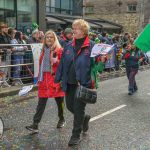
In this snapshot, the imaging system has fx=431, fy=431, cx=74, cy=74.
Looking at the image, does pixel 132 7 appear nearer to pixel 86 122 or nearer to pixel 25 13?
pixel 25 13

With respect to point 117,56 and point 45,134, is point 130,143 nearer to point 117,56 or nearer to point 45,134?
point 45,134

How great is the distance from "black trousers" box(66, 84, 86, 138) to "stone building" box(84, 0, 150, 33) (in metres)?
37.8

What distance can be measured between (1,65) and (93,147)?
5901 mm

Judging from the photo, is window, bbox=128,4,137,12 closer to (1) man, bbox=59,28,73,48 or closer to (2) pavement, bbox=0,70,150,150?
(2) pavement, bbox=0,70,150,150

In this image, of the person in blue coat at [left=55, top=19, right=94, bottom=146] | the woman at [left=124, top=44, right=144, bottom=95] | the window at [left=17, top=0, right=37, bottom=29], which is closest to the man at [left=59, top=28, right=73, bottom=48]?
the woman at [left=124, top=44, right=144, bottom=95]

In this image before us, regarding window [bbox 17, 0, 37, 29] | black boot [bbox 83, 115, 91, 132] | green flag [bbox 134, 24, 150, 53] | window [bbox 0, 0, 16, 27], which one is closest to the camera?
green flag [bbox 134, 24, 150, 53]

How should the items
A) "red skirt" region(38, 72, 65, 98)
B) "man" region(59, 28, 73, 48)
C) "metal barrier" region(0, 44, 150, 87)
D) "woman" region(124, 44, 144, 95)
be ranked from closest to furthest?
"red skirt" region(38, 72, 65, 98) → "man" region(59, 28, 73, 48) → "metal barrier" region(0, 44, 150, 87) → "woman" region(124, 44, 144, 95)

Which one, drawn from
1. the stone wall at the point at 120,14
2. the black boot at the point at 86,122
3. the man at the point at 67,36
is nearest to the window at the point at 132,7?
the stone wall at the point at 120,14

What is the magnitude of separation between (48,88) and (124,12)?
39.6 m

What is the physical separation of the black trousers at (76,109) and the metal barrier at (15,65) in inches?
211

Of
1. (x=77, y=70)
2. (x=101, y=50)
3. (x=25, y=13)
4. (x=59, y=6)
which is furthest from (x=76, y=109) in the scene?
(x=59, y=6)

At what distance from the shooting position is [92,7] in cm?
4769

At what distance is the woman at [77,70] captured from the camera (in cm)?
641

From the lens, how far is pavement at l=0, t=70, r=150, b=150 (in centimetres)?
670
